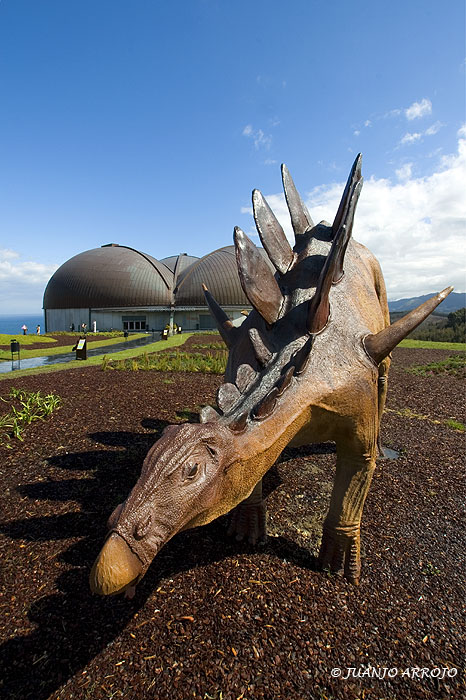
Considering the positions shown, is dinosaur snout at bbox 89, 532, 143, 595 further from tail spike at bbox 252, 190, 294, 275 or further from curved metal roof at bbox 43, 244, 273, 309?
curved metal roof at bbox 43, 244, 273, 309

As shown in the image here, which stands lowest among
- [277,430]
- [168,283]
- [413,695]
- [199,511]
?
[413,695]

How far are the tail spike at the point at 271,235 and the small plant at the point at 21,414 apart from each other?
4553 millimetres

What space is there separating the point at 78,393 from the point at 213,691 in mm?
7173

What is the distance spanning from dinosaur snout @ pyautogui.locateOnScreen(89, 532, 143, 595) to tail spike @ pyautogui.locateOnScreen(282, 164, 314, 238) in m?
3.28

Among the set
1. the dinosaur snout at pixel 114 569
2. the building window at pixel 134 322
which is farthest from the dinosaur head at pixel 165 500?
the building window at pixel 134 322

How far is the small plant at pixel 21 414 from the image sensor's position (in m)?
5.55

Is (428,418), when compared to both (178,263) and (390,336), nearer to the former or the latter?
(390,336)

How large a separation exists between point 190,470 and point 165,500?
140mm

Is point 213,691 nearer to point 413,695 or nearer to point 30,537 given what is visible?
point 413,695

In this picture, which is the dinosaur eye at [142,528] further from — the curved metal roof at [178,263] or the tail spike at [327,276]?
the curved metal roof at [178,263]

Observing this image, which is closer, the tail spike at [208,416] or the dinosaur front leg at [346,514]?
the tail spike at [208,416]

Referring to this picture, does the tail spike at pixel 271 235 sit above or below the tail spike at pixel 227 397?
above

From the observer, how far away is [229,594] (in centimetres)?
262

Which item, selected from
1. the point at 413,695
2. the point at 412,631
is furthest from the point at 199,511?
the point at 412,631
